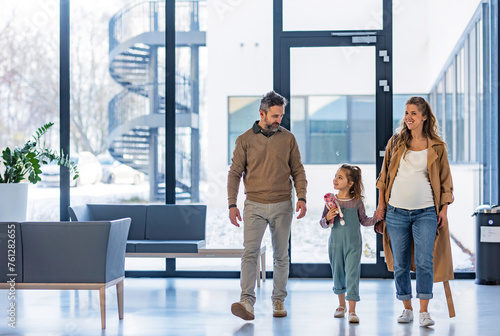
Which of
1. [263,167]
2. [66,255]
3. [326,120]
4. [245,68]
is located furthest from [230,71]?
[66,255]

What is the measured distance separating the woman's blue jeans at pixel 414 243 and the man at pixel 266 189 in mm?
703

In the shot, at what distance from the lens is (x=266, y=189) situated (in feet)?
16.0

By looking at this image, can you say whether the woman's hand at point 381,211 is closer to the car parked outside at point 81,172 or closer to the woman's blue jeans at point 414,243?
the woman's blue jeans at point 414,243

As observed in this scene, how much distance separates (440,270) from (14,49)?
16.6ft

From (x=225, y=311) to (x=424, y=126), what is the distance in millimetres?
2115

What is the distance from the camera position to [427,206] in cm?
448

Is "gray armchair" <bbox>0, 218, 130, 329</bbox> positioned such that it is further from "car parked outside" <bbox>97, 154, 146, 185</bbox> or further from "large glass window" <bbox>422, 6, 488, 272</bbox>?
"large glass window" <bbox>422, 6, 488, 272</bbox>

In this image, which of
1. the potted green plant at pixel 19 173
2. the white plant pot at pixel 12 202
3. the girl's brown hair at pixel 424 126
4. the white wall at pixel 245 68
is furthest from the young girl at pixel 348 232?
the white plant pot at pixel 12 202

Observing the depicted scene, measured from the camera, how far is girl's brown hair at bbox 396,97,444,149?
180 inches

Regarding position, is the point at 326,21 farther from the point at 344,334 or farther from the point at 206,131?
the point at 344,334

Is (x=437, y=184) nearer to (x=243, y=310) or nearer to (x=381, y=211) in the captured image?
(x=381, y=211)

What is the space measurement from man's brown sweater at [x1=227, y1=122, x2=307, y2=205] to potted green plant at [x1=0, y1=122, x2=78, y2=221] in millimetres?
2473

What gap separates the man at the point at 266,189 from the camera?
4.88 metres

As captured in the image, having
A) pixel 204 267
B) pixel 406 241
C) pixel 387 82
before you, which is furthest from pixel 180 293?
pixel 387 82
